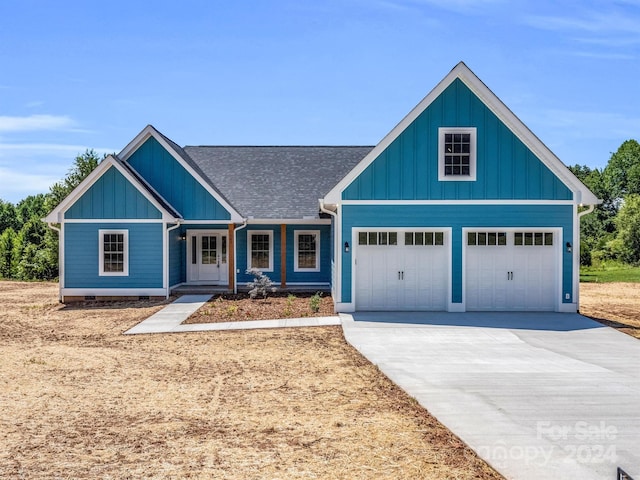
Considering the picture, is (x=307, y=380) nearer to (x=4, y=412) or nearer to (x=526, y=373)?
(x=526, y=373)

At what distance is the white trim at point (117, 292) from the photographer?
19.8 meters

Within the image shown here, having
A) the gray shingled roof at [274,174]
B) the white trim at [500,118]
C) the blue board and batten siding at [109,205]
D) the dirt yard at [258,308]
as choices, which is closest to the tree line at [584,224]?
the gray shingled roof at [274,174]

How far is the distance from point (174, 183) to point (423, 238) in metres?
9.86

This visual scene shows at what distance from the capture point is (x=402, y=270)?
16.2 m

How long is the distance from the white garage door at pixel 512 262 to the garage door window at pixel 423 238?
2.63 ft

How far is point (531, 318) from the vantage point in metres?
15.2

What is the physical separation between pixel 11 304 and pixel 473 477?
1857cm

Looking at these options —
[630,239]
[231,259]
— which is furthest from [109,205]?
[630,239]

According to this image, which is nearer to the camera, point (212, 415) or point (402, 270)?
point (212, 415)

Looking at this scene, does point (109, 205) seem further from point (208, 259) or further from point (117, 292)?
point (208, 259)

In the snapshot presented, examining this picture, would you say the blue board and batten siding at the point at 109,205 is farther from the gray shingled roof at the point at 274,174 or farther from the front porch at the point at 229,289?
the gray shingled roof at the point at 274,174

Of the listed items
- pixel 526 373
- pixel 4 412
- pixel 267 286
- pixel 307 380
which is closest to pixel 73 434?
pixel 4 412

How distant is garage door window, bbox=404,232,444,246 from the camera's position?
16156 mm

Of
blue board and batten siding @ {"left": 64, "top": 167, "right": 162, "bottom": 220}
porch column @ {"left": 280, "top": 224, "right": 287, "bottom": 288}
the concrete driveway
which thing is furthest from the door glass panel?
the concrete driveway
